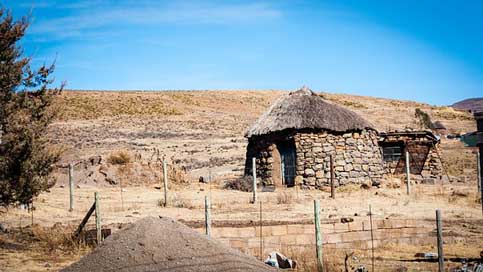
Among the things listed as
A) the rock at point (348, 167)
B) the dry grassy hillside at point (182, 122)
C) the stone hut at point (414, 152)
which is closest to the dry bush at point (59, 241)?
the rock at point (348, 167)

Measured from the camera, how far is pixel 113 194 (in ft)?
65.0

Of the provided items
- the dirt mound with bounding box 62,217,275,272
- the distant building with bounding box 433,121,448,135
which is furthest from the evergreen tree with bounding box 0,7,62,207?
the distant building with bounding box 433,121,448,135

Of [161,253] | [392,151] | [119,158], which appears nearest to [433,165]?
[392,151]

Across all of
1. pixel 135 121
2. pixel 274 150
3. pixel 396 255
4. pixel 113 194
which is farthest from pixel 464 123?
pixel 396 255

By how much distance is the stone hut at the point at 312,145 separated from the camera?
2127 cm

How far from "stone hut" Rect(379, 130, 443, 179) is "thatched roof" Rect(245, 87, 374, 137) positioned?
315 cm

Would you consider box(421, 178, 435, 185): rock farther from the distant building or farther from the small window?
the distant building

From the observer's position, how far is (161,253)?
269 inches

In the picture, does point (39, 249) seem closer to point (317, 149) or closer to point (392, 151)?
point (317, 149)

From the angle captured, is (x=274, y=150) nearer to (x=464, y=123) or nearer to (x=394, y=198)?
(x=394, y=198)

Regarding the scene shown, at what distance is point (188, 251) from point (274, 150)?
15.2 meters

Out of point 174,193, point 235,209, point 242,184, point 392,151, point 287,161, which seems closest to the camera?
point 235,209

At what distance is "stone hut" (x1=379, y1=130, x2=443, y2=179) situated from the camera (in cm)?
2520

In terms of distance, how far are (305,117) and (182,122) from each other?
35.7m
